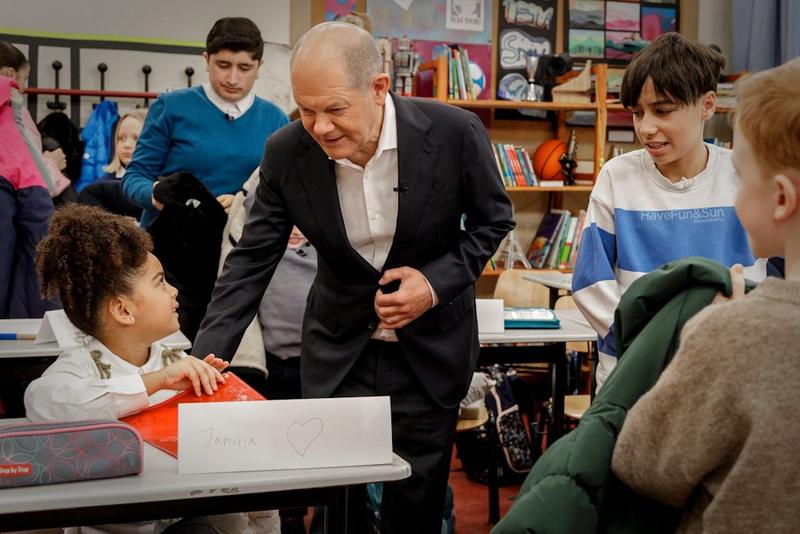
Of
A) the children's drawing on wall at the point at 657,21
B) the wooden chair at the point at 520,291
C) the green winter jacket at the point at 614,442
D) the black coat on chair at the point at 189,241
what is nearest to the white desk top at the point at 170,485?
the green winter jacket at the point at 614,442

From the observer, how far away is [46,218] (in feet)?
12.1

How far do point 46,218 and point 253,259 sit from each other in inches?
73.0

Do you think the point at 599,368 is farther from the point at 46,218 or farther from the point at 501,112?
the point at 501,112

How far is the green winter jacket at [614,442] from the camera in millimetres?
1119

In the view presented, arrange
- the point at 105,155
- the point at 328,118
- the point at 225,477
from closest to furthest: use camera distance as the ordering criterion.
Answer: the point at 225,477
the point at 328,118
the point at 105,155

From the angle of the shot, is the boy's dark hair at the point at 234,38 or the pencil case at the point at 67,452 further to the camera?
the boy's dark hair at the point at 234,38

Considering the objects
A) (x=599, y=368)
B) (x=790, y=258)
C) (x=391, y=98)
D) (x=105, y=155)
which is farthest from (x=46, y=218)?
(x=790, y=258)

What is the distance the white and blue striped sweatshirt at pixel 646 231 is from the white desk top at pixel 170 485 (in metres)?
0.66

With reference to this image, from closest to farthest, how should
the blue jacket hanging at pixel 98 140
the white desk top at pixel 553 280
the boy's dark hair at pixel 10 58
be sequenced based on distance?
the boy's dark hair at pixel 10 58 → the white desk top at pixel 553 280 → the blue jacket hanging at pixel 98 140

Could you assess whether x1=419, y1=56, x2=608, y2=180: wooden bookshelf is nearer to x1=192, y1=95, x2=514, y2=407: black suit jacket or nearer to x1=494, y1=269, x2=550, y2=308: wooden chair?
x1=494, y1=269, x2=550, y2=308: wooden chair

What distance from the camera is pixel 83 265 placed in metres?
1.99

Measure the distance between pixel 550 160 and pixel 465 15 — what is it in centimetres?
110

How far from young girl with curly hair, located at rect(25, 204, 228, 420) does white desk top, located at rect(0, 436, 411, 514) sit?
315mm

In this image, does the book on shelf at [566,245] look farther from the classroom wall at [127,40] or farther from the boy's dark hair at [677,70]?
the boy's dark hair at [677,70]
